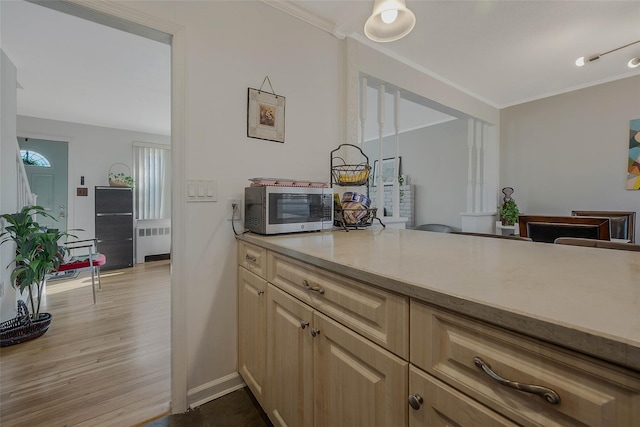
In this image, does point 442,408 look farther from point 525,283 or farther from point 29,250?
point 29,250

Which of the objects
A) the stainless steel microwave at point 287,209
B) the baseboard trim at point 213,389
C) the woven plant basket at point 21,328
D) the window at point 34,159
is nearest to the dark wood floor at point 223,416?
the baseboard trim at point 213,389

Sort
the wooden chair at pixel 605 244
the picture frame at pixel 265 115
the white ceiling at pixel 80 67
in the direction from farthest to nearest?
the white ceiling at pixel 80 67 → the picture frame at pixel 265 115 → the wooden chair at pixel 605 244

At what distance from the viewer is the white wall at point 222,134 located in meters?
1.47

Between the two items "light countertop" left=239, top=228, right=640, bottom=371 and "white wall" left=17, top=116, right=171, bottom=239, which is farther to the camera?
"white wall" left=17, top=116, right=171, bottom=239

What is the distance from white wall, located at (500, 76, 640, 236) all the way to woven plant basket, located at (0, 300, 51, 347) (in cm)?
549

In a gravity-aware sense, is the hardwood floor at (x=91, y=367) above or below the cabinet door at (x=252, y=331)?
below

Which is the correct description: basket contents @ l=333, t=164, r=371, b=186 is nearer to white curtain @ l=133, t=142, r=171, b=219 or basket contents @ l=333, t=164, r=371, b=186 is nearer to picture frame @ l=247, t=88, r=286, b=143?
picture frame @ l=247, t=88, r=286, b=143

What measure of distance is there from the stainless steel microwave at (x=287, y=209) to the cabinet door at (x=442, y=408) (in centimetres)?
98

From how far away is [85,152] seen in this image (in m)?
4.48

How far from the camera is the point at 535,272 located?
0.69 metres

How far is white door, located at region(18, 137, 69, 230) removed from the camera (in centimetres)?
417

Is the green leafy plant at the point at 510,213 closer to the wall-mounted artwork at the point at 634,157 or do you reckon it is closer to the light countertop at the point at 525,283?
the wall-mounted artwork at the point at 634,157

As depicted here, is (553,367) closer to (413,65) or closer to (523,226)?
(523,226)

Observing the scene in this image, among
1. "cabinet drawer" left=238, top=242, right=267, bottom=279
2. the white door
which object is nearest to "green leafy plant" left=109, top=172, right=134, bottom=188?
the white door
